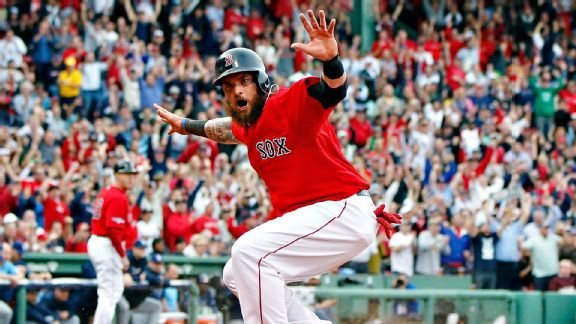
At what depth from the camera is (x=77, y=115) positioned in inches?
679

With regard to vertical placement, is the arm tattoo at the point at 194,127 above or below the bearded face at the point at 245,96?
below

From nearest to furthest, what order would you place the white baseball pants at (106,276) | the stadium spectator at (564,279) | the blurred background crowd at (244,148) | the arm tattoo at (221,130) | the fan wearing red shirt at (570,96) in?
the arm tattoo at (221,130) < the white baseball pants at (106,276) < the blurred background crowd at (244,148) < the stadium spectator at (564,279) < the fan wearing red shirt at (570,96)

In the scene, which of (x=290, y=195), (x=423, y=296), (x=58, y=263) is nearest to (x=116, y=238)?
(x=58, y=263)

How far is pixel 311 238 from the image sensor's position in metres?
6.51

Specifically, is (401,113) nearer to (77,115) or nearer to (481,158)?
(481,158)

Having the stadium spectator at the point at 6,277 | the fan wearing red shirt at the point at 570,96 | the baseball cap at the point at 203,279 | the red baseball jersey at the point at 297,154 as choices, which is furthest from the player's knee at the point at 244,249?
the fan wearing red shirt at the point at 570,96

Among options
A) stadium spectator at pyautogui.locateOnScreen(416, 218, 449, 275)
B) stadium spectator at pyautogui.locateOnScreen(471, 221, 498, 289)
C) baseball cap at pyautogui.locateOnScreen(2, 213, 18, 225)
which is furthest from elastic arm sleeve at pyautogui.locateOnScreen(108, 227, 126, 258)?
stadium spectator at pyautogui.locateOnScreen(471, 221, 498, 289)

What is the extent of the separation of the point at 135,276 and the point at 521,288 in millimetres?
6619

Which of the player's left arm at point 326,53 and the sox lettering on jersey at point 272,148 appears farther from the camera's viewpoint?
the sox lettering on jersey at point 272,148

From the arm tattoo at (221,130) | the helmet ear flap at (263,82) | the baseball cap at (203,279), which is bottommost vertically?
the baseball cap at (203,279)

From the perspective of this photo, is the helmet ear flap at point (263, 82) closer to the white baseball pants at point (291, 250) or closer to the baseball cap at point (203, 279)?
the white baseball pants at point (291, 250)

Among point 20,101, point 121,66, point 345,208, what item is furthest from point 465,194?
point 345,208

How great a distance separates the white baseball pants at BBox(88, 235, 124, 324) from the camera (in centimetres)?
1118

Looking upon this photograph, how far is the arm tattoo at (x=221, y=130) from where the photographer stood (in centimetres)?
746
